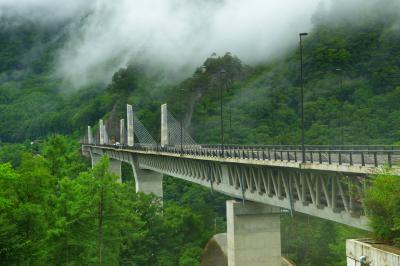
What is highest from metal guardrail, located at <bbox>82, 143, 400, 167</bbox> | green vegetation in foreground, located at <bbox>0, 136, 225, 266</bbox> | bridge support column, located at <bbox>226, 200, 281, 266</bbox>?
metal guardrail, located at <bbox>82, 143, 400, 167</bbox>

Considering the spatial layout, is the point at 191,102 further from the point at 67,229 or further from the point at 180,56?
the point at 67,229

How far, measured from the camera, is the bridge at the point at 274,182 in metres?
20.0

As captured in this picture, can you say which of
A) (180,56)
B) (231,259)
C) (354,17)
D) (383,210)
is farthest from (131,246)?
(180,56)

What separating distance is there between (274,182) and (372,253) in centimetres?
1319

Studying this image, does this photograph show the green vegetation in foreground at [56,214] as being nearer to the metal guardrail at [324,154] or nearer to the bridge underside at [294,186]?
the bridge underside at [294,186]

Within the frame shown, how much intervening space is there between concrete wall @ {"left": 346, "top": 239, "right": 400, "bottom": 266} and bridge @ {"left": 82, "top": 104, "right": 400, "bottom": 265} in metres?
2.44

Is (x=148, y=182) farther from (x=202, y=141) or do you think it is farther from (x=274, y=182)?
(x=274, y=182)

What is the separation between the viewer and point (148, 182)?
66.2 m

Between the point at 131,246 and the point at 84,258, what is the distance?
769 inches

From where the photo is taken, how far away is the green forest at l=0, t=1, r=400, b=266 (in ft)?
86.8

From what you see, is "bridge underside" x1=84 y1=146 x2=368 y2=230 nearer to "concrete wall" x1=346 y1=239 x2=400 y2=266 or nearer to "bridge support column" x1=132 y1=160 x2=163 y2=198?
"concrete wall" x1=346 y1=239 x2=400 y2=266

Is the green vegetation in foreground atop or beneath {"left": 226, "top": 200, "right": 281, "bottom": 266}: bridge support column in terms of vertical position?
atop

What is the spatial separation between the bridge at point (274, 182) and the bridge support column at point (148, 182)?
8380 mm

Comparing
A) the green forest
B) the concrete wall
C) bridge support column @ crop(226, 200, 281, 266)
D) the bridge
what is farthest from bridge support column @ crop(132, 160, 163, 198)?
the concrete wall
